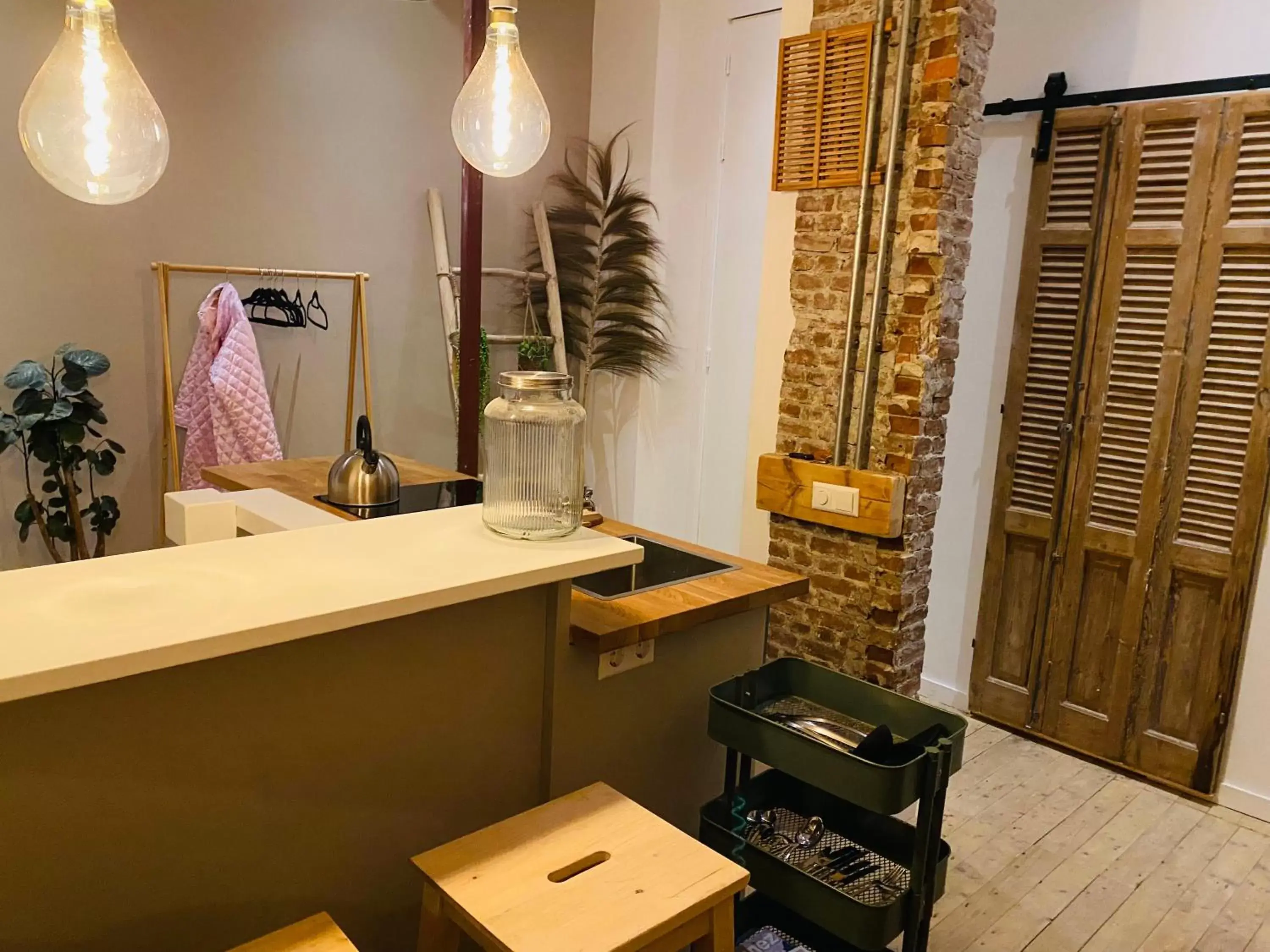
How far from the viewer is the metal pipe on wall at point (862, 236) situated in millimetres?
2453

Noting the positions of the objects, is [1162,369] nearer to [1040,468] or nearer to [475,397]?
[1040,468]

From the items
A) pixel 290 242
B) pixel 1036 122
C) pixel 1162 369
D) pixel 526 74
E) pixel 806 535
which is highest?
pixel 1036 122

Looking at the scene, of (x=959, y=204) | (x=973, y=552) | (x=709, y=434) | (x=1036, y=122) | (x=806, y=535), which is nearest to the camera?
(x=959, y=204)

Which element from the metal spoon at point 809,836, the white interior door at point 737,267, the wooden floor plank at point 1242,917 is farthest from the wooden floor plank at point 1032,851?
the white interior door at point 737,267

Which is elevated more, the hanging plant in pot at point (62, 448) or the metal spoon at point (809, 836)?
the hanging plant in pot at point (62, 448)

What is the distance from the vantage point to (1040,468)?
310cm

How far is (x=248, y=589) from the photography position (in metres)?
1.22

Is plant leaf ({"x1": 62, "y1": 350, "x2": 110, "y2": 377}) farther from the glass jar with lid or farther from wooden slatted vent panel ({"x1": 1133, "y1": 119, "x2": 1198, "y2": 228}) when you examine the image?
wooden slatted vent panel ({"x1": 1133, "y1": 119, "x2": 1198, "y2": 228})

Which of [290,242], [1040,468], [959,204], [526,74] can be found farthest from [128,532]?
[1040,468]

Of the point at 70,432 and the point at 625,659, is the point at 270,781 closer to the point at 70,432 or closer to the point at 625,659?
the point at 625,659

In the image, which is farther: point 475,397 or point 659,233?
point 659,233

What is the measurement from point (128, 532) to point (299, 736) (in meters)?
2.35

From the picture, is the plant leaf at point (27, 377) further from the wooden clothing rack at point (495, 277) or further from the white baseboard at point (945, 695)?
the white baseboard at point (945, 695)

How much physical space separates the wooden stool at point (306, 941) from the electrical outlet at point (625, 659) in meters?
0.68
